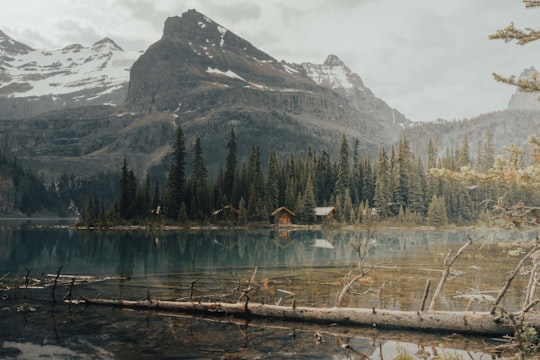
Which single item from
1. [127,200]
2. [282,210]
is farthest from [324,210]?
[127,200]

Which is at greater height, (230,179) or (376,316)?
(230,179)

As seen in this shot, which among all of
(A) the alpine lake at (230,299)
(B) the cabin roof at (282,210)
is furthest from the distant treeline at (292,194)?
(A) the alpine lake at (230,299)

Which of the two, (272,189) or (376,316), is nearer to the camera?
(376,316)

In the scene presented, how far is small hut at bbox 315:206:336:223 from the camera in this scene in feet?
393

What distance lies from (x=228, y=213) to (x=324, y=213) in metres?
24.9

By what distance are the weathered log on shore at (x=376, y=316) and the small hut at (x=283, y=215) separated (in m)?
92.7

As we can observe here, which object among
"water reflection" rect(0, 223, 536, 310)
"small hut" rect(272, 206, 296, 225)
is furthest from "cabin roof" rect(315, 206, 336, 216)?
"water reflection" rect(0, 223, 536, 310)

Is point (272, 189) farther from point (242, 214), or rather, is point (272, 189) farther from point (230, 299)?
point (230, 299)

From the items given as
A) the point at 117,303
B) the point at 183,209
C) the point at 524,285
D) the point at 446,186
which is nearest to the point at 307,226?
the point at 183,209

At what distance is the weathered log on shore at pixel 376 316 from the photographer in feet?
57.9

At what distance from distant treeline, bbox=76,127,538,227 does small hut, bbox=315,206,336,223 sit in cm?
168

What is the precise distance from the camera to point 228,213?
11256cm

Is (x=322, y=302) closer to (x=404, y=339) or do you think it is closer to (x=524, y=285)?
(x=404, y=339)

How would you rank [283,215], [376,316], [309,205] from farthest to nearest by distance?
[309,205], [283,215], [376,316]
